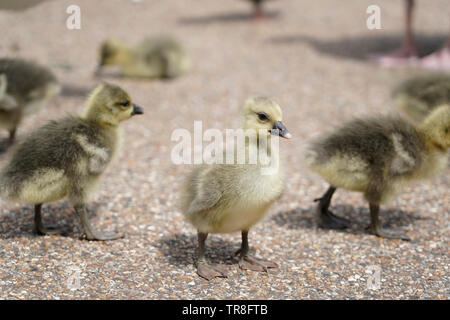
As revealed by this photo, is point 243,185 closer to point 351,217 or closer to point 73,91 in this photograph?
point 351,217

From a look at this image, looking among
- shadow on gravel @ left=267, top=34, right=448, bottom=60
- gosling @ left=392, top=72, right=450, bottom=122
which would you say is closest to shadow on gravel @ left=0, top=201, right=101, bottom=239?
gosling @ left=392, top=72, right=450, bottom=122

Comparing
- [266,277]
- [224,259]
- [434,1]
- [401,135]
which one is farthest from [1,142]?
[434,1]

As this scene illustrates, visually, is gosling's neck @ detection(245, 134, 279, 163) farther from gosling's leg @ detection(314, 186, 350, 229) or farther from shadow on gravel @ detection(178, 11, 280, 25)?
shadow on gravel @ detection(178, 11, 280, 25)

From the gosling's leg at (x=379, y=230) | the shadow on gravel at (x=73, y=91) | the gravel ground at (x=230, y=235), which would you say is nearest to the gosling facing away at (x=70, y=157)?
the gravel ground at (x=230, y=235)

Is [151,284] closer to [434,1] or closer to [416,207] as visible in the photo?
[416,207]

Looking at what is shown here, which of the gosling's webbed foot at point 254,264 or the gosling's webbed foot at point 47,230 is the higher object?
the gosling's webbed foot at point 47,230

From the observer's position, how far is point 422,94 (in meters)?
5.07

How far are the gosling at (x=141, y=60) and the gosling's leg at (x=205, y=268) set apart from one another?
446 cm

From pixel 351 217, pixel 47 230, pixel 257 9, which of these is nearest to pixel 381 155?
pixel 351 217

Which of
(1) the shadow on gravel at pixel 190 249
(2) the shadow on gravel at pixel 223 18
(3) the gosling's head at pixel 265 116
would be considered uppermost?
(2) the shadow on gravel at pixel 223 18

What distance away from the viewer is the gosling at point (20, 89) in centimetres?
484

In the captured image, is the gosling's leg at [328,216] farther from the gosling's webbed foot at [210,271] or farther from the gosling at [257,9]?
the gosling at [257,9]

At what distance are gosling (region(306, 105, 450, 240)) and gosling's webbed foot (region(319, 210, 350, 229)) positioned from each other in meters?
0.23
